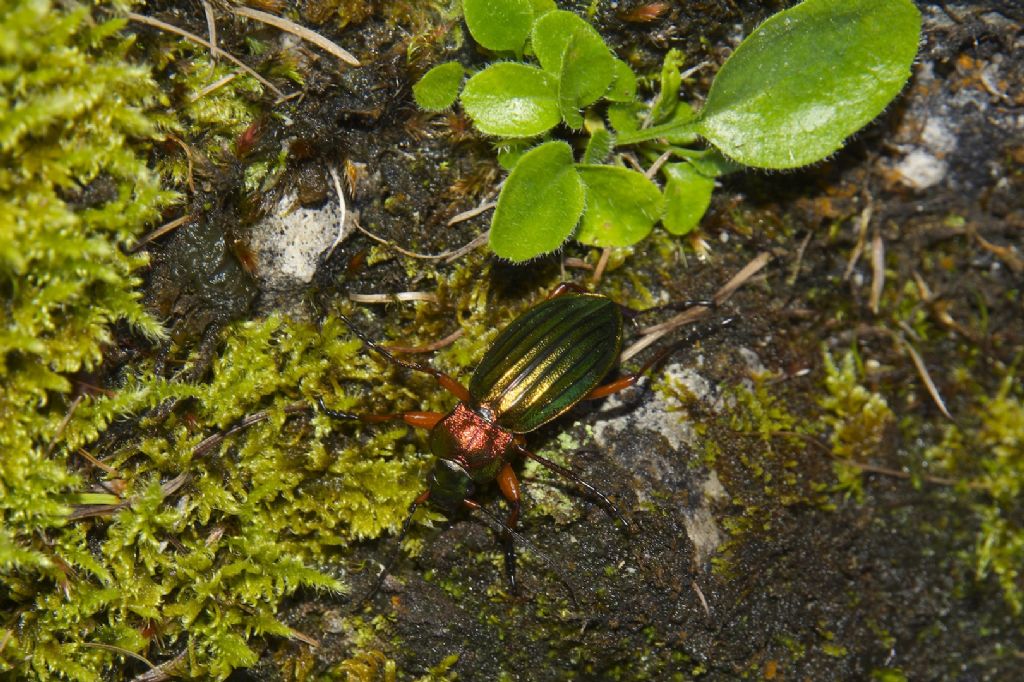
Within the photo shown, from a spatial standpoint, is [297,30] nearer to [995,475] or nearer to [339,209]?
[339,209]

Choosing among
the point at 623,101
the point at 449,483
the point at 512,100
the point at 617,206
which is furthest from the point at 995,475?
the point at 512,100

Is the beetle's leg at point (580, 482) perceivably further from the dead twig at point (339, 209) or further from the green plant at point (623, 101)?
the dead twig at point (339, 209)

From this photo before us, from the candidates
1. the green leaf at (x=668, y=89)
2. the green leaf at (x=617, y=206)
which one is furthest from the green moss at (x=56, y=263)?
the green leaf at (x=668, y=89)

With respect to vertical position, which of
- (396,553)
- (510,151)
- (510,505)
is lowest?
(396,553)

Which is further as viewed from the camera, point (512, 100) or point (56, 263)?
point (512, 100)

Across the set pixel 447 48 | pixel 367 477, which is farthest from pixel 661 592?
pixel 447 48

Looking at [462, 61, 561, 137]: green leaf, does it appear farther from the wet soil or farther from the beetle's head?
the beetle's head

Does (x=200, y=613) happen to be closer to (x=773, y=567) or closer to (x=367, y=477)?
(x=367, y=477)
